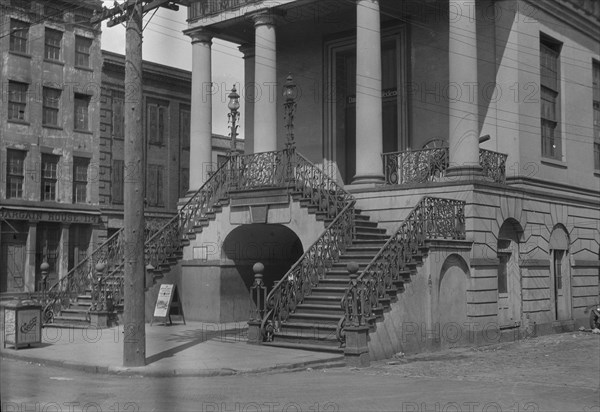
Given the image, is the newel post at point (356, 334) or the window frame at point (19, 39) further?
the window frame at point (19, 39)

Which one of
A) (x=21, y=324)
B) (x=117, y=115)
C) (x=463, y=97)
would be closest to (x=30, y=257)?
(x=117, y=115)

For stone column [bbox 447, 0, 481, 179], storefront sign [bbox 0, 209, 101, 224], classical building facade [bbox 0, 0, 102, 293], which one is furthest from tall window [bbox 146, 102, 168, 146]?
stone column [bbox 447, 0, 481, 179]

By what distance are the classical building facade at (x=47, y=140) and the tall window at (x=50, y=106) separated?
49 millimetres

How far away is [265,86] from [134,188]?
993 centimetres

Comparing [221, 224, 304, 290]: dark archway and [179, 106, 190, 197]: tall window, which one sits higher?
[179, 106, 190, 197]: tall window

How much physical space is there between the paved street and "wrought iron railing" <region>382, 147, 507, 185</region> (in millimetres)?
6632

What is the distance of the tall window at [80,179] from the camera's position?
39.2 m

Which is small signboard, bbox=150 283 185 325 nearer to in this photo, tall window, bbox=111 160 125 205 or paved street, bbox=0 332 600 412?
paved street, bbox=0 332 600 412

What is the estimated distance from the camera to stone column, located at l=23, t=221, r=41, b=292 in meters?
36.2

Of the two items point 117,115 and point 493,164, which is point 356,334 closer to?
point 493,164

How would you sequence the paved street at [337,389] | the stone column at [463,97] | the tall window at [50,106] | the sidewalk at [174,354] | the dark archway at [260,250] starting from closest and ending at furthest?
1. the paved street at [337,389]
2. the sidewalk at [174,354]
3. the stone column at [463,97]
4. the dark archway at [260,250]
5. the tall window at [50,106]

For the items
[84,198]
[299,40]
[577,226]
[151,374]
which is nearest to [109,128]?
[84,198]

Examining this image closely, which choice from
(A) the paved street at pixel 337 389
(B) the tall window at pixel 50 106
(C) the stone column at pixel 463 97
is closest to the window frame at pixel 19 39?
(B) the tall window at pixel 50 106

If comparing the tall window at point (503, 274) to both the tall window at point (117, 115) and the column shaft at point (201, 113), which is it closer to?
the column shaft at point (201, 113)
